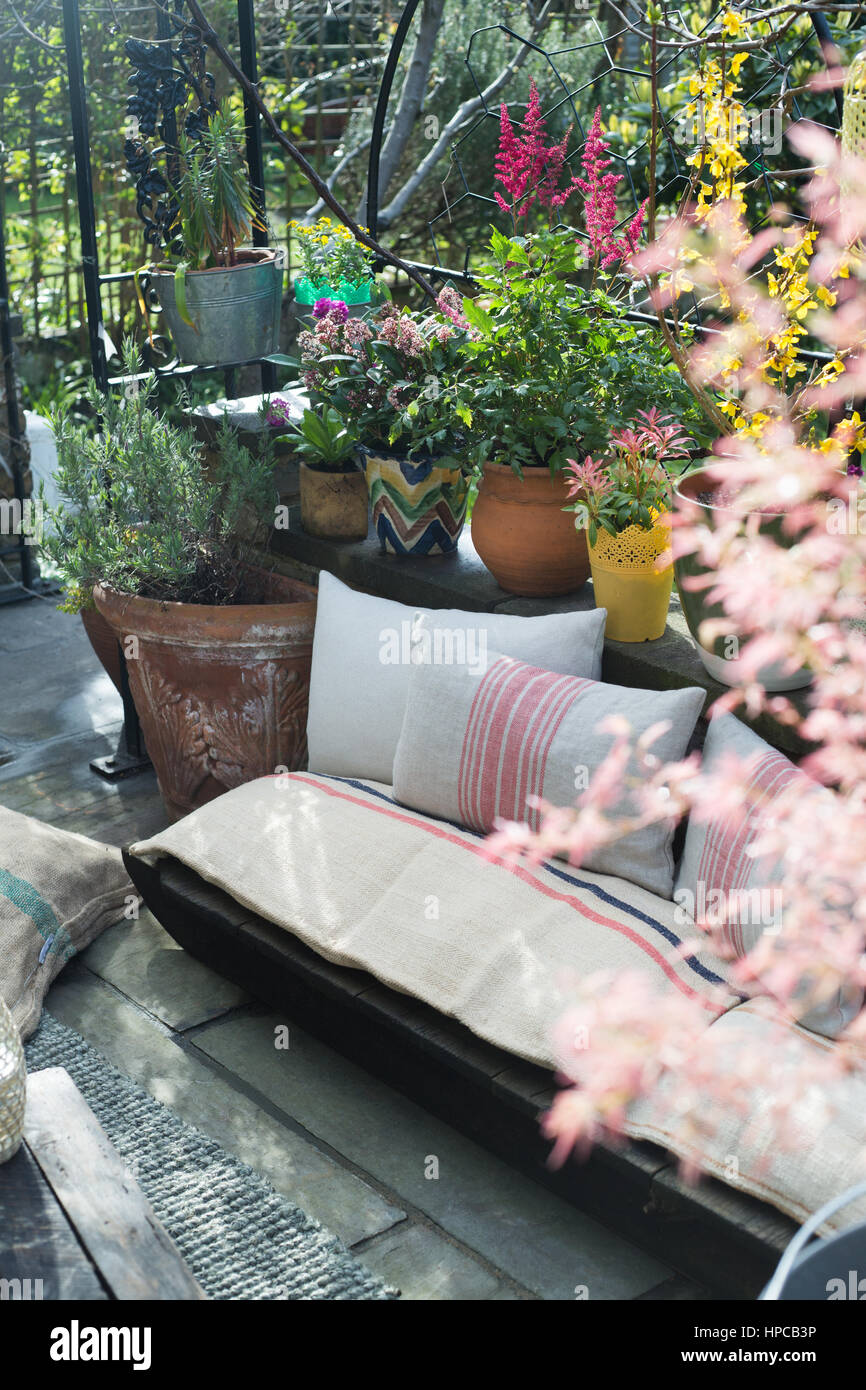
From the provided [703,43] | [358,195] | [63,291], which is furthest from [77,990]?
[358,195]

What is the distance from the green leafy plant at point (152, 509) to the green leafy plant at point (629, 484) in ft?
3.12

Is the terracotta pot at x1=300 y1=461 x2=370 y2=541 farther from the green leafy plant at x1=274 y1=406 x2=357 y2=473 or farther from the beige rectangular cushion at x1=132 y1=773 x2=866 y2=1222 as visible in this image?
the beige rectangular cushion at x1=132 y1=773 x2=866 y2=1222

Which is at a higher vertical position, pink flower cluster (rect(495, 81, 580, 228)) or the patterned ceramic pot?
pink flower cluster (rect(495, 81, 580, 228))

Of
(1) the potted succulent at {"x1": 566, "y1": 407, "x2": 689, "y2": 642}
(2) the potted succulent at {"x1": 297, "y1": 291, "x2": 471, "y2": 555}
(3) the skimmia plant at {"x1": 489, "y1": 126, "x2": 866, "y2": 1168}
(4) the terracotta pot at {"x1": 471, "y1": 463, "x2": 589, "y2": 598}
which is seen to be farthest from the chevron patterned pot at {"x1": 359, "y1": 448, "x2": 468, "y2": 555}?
(3) the skimmia plant at {"x1": 489, "y1": 126, "x2": 866, "y2": 1168}

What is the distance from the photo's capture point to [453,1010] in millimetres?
2244

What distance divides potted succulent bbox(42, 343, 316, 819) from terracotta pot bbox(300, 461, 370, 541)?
10 cm

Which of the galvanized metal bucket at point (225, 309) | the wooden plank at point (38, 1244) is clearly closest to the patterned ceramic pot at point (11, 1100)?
the wooden plank at point (38, 1244)

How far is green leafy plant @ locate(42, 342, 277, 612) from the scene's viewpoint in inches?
127

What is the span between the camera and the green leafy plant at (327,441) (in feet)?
11.0

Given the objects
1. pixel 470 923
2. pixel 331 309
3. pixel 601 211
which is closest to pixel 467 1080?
pixel 470 923

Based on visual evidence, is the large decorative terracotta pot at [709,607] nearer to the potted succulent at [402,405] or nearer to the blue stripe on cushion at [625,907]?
the blue stripe on cushion at [625,907]

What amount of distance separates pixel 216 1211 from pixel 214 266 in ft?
7.60
